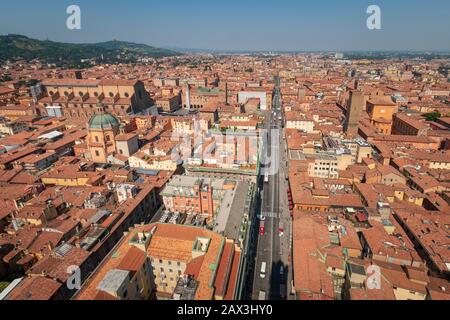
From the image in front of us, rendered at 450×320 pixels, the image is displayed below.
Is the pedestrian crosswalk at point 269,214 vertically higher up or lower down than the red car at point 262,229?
higher up

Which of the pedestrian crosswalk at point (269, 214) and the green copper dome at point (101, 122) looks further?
the green copper dome at point (101, 122)

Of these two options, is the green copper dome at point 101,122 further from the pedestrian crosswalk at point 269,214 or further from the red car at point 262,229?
the red car at point 262,229

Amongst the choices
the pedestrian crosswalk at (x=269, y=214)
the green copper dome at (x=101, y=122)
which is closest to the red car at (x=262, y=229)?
the pedestrian crosswalk at (x=269, y=214)

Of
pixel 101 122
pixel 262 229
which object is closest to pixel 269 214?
pixel 262 229

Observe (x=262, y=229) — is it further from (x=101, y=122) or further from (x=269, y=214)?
(x=101, y=122)

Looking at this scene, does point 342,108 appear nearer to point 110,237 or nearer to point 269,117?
point 269,117

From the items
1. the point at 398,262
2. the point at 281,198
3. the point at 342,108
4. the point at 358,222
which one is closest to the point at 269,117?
the point at 342,108

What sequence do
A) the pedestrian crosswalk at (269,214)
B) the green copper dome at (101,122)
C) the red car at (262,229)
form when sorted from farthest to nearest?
the green copper dome at (101,122), the pedestrian crosswalk at (269,214), the red car at (262,229)

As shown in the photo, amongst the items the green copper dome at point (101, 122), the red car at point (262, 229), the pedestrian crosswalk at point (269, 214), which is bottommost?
the red car at point (262, 229)

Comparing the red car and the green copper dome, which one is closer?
the red car

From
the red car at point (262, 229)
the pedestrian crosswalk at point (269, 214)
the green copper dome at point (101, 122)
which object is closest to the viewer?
the red car at point (262, 229)

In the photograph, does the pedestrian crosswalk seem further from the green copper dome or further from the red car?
the green copper dome

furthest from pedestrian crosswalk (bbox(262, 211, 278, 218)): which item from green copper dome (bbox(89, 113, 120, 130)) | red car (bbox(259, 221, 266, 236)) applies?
green copper dome (bbox(89, 113, 120, 130))
